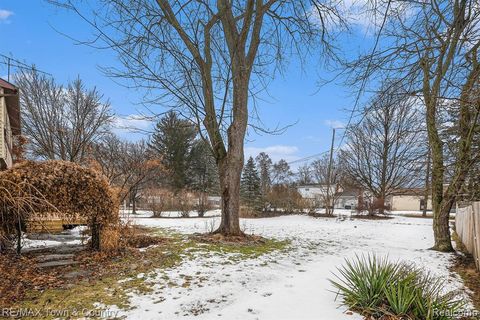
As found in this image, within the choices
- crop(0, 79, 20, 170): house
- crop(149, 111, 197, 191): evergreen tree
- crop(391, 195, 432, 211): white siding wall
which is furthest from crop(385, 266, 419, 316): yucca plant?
crop(391, 195, 432, 211): white siding wall

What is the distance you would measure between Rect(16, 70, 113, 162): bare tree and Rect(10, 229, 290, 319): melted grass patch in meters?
14.2

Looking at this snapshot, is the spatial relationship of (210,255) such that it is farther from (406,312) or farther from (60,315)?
(406,312)

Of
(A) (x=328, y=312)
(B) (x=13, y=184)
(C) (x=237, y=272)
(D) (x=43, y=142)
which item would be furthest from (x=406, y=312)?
(D) (x=43, y=142)

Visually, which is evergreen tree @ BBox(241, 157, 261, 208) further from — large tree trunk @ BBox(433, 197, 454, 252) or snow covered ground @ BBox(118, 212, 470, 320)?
snow covered ground @ BBox(118, 212, 470, 320)

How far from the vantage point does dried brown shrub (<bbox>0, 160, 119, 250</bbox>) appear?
16.3 ft

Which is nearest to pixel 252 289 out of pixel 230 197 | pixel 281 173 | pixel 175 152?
pixel 230 197

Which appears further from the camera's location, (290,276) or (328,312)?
(290,276)

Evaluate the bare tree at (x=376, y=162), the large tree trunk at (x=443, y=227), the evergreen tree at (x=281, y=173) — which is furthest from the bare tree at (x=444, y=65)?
the evergreen tree at (x=281, y=173)

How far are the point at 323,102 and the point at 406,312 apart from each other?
11.5 feet

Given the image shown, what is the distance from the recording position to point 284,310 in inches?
143

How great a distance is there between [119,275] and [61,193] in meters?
1.97

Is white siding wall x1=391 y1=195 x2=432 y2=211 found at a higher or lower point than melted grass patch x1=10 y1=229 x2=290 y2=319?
higher

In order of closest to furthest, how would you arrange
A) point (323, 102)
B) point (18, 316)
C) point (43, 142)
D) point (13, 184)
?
point (18, 316) < point (13, 184) < point (323, 102) < point (43, 142)

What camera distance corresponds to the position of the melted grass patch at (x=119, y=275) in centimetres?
359
